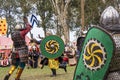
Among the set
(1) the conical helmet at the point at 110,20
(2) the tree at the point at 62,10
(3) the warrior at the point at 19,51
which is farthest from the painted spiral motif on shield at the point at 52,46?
(2) the tree at the point at 62,10

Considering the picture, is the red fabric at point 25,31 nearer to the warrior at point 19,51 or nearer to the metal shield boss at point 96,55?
the warrior at point 19,51

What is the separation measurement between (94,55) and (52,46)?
27.0ft

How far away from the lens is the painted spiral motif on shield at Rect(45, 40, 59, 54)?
12.3 metres

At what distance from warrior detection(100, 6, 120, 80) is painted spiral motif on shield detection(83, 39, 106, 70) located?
111 mm

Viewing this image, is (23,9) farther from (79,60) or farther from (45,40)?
(79,60)

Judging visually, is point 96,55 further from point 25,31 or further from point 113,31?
point 25,31

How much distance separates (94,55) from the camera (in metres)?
4.21

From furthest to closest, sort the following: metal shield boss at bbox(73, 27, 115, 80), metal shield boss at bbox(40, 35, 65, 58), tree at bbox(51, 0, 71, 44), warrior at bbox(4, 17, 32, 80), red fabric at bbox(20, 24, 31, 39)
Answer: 1. tree at bbox(51, 0, 71, 44)
2. metal shield boss at bbox(40, 35, 65, 58)
3. warrior at bbox(4, 17, 32, 80)
4. red fabric at bbox(20, 24, 31, 39)
5. metal shield boss at bbox(73, 27, 115, 80)

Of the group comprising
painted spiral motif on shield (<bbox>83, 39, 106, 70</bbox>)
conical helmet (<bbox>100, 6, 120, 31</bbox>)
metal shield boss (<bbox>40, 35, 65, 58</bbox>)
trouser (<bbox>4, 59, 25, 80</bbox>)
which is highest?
conical helmet (<bbox>100, 6, 120, 31</bbox>)

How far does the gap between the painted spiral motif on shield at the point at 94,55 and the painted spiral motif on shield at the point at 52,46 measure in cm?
799

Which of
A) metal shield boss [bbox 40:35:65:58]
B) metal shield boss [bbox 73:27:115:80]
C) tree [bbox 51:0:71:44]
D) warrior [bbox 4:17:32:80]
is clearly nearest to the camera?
metal shield boss [bbox 73:27:115:80]

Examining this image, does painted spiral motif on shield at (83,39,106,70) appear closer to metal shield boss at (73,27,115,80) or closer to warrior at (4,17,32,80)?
metal shield boss at (73,27,115,80)

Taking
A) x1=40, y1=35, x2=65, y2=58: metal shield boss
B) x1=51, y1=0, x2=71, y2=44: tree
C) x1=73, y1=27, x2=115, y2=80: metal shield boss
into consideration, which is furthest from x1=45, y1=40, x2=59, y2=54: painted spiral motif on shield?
x1=51, y1=0, x2=71, y2=44: tree

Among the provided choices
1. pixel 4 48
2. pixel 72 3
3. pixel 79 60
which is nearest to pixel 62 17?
pixel 72 3
